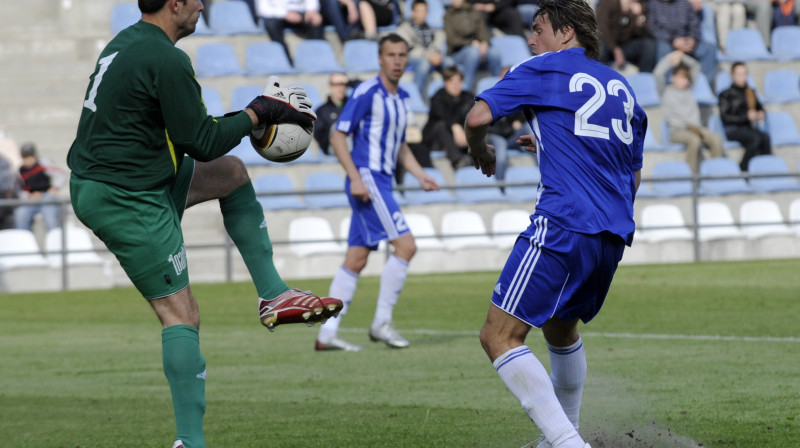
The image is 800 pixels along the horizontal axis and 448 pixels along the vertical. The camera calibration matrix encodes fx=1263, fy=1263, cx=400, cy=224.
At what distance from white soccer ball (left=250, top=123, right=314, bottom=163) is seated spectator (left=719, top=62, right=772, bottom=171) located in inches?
674

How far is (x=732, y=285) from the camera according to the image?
49.4 feet

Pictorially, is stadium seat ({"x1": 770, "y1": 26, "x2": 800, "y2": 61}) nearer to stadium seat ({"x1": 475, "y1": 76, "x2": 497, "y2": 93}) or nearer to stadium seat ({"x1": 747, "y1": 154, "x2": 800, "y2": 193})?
stadium seat ({"x1": 747, "y1": 154, "x2": 800, "y2": 193})

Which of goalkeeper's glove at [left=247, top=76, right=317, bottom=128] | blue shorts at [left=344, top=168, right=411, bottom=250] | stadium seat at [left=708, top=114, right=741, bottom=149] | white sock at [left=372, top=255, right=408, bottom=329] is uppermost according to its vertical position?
goalkeeper's glove at [left=247, top=76, right=317, bottom=128]

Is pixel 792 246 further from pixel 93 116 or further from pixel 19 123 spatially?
pixel 93 116

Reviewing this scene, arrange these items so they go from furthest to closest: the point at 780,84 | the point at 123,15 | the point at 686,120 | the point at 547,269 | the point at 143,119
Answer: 1. the point at 780,84
2. the point at 686,120
3. the point at 123,15
4. the point at 143,119
5. the point at 547,269

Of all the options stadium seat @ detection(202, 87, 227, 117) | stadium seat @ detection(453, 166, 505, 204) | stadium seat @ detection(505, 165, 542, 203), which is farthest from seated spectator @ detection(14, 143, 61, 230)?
stadium seat @ detection(505, 165, 542, 203)

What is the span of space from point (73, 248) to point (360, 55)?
6.35 m

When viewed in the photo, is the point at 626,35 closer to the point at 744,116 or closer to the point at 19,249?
the point at 744,116

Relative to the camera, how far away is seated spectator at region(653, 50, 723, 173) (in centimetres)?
2130

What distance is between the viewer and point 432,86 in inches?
830

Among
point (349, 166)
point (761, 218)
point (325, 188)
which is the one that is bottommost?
point (761, 218)

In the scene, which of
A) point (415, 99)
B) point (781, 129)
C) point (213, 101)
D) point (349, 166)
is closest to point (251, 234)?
point (349, 166)

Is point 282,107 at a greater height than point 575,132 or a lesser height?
lesser

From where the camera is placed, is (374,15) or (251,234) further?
(374,15)
